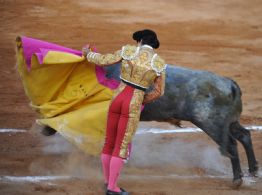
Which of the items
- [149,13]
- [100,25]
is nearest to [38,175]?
[100,25]

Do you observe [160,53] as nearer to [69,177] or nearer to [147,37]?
[69,177]

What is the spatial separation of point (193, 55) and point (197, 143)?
147 inches

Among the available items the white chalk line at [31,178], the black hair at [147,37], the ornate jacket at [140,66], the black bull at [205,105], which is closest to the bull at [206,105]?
the black bull at [205,105]

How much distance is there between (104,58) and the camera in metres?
6.46

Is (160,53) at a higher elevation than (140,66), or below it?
below

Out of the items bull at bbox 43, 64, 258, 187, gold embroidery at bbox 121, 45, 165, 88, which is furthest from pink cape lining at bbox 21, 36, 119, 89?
gold embroidery at bbox 121, 45, 165, 88

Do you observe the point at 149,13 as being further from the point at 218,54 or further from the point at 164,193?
the point at 164,193

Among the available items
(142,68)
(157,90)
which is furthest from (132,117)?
(142,68)

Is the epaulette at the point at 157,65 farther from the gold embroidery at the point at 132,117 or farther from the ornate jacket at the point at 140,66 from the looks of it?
the gold embroidery at the point at 132,117

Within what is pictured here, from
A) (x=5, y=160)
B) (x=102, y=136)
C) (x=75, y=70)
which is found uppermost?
(x=75, y=70)

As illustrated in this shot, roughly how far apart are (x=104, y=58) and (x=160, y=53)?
17.7 ft

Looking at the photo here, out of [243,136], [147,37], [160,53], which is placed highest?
[147,37]

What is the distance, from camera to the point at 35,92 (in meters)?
7.30

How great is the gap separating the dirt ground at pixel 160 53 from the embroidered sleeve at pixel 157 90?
3.42 ft
